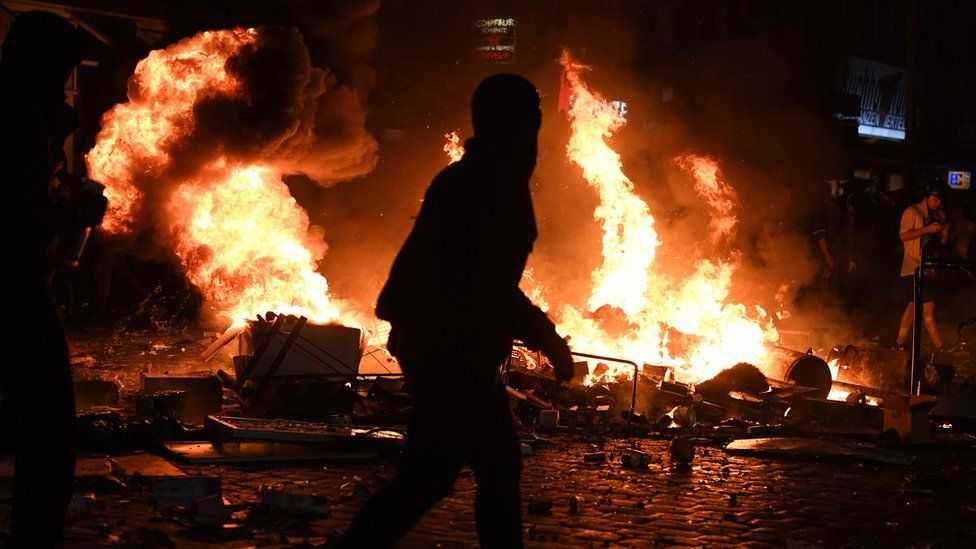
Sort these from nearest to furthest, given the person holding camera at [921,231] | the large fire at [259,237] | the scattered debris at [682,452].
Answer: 1. the scattered debris at [682,452]
2. the large fire at [259,237]
3. the person holding camera at [921,231]

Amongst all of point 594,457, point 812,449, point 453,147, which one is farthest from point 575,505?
point 453,147

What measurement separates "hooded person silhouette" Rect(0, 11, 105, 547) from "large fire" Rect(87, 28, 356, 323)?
8234mm

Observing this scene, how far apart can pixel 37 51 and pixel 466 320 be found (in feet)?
6.01

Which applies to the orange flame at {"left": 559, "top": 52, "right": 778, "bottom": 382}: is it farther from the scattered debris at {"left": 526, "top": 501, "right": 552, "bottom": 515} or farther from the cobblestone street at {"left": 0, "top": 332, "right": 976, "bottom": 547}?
the scattered debris at {"left": 526, "top": 501, "right": 552, "bottom": 515}

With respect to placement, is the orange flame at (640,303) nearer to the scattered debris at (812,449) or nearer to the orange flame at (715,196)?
the orange flame at (715,196)

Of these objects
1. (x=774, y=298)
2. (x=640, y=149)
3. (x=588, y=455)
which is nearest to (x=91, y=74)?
(x=640, y=149)

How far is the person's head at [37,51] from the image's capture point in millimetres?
3646

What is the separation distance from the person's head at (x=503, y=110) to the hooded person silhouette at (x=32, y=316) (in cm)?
155

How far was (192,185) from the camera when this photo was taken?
12375mm

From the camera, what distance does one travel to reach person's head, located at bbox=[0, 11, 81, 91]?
365 cm

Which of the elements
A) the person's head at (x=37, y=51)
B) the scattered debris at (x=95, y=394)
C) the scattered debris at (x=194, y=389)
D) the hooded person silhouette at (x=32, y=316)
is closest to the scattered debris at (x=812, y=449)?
the scattered debris at (x=194, y=389)

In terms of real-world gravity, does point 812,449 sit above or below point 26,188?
below

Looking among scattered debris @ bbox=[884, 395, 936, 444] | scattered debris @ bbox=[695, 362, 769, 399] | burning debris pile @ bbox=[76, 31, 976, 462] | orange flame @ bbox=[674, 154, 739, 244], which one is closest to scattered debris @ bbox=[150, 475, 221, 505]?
burning debris pile @ bbox=[76, 31, 976, 462]

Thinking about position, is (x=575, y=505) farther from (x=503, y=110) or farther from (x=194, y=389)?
(x=194, y=389)
